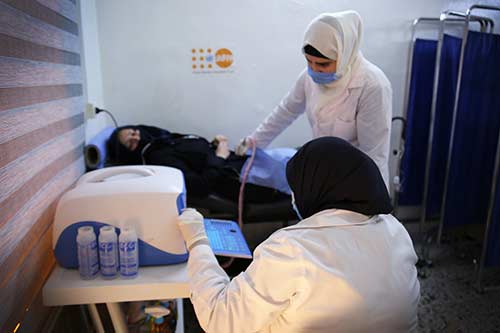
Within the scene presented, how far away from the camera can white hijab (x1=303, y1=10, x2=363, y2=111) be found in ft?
5.67

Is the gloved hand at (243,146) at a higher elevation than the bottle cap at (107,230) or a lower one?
higher

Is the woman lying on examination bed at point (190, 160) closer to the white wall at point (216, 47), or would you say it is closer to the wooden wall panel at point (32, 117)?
the white wall at point (216, 47)

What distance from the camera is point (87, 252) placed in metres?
1.17

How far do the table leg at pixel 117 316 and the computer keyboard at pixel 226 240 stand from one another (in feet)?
1.22

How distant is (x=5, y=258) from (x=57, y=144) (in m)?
0.51

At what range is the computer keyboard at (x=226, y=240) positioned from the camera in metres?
1.29

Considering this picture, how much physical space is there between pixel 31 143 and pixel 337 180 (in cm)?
90

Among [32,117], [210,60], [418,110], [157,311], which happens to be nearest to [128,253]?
[157,311]

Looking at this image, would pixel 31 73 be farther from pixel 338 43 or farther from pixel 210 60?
pixel 210 60

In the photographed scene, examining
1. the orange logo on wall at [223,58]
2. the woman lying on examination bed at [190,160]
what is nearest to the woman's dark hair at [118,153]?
the woman lying on examination bed at [190,160]

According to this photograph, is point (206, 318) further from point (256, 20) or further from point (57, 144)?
point (256, 20)

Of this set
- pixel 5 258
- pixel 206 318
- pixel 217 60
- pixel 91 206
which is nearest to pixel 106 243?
pixel 91 206

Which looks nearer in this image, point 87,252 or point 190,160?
point 87,252

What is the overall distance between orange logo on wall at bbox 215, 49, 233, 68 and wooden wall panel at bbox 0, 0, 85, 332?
49.3 inches
